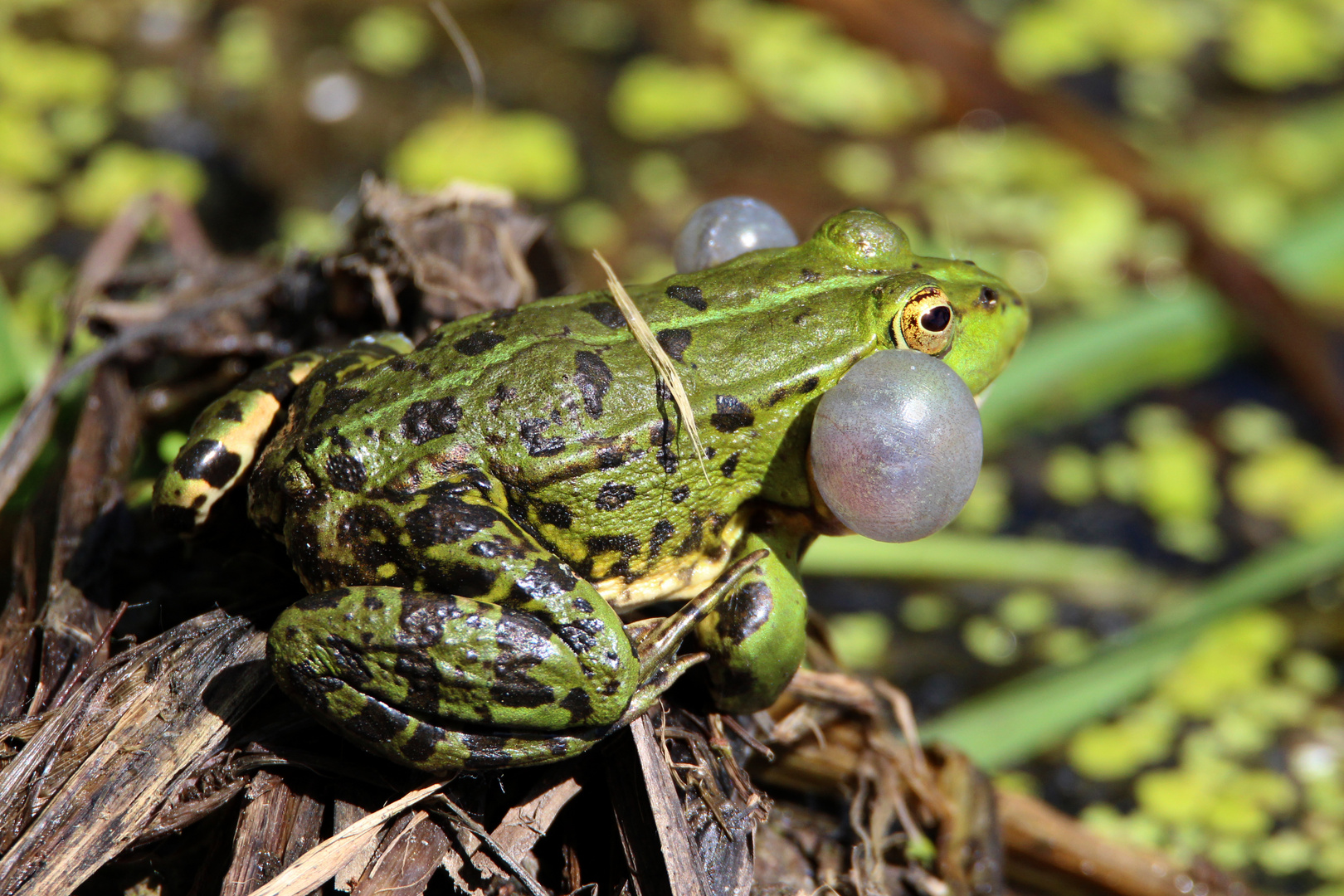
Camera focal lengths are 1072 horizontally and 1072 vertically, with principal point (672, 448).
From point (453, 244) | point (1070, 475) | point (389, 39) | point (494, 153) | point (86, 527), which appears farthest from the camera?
point (389, 39)

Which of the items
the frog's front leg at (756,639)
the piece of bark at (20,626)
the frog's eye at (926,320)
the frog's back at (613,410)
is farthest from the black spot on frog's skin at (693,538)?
the piece of bark at (20,626)

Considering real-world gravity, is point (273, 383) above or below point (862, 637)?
above

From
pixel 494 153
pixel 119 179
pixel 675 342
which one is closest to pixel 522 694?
pixel 675 342

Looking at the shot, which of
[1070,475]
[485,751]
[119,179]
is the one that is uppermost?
[485,751]

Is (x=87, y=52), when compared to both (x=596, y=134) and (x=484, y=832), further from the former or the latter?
(x=484, y=832)

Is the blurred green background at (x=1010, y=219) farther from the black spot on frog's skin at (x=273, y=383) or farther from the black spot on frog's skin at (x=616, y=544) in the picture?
the black spot on frog's skin at (x=616, y=544)

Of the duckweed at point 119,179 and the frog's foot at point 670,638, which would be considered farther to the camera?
the duckweed at point 119,179

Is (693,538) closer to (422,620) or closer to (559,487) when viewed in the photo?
(559,487)
